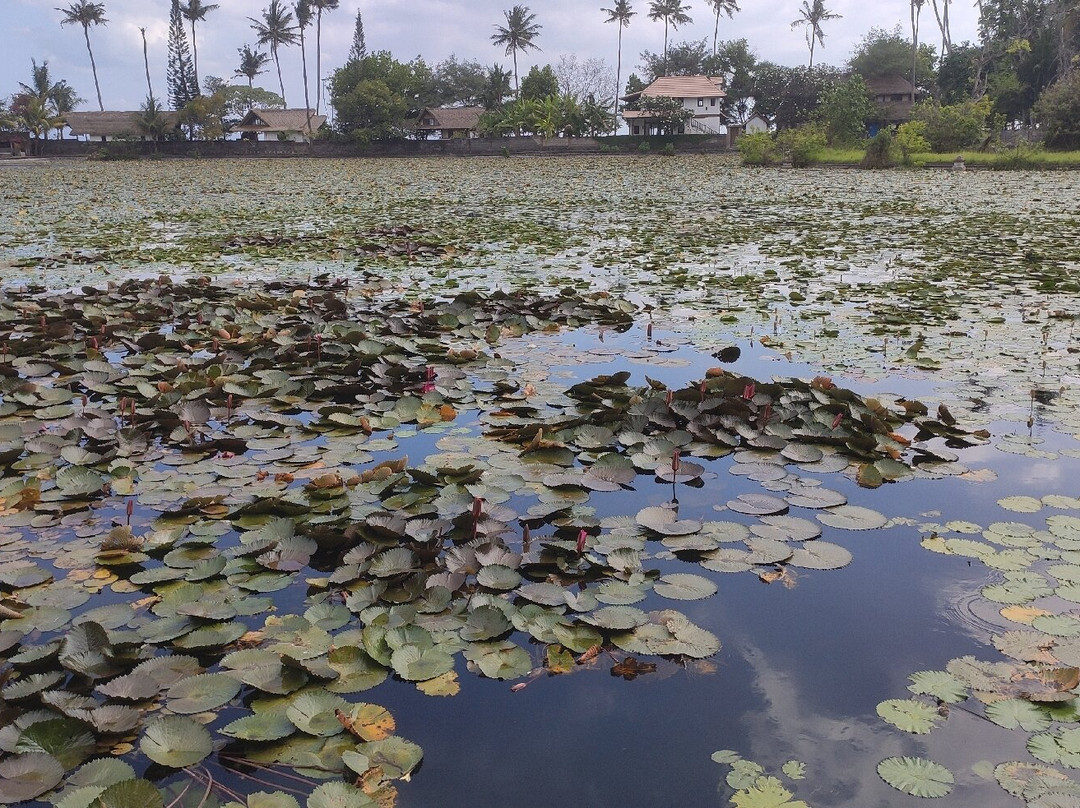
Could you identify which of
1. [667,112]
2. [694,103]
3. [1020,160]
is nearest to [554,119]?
[667,112]

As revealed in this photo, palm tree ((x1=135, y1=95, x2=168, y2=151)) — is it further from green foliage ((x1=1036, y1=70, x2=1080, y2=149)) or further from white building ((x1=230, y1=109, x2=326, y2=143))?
green foliage ((x1=1036, y1=70, x2=1080, y2=149))

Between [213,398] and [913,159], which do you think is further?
[913,159]

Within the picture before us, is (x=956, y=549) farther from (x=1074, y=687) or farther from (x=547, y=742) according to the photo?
(x=547, y=742)

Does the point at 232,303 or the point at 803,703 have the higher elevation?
the point at 232,303

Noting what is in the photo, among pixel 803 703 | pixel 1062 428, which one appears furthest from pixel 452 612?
pixel 1062 428

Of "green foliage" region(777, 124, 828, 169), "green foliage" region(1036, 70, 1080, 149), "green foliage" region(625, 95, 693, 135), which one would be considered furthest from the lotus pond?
"green foliage" region(625, 95, 693, 135)

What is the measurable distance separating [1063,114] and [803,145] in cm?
834

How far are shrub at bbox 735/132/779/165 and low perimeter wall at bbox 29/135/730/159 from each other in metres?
13.6

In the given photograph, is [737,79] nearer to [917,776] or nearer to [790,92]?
[790,92]

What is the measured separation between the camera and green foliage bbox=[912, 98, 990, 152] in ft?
96.2

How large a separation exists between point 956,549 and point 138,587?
2.30m

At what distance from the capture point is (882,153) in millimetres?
26812

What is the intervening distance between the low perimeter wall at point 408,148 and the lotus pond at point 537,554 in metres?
41.3

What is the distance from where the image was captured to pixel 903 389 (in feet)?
12.8
